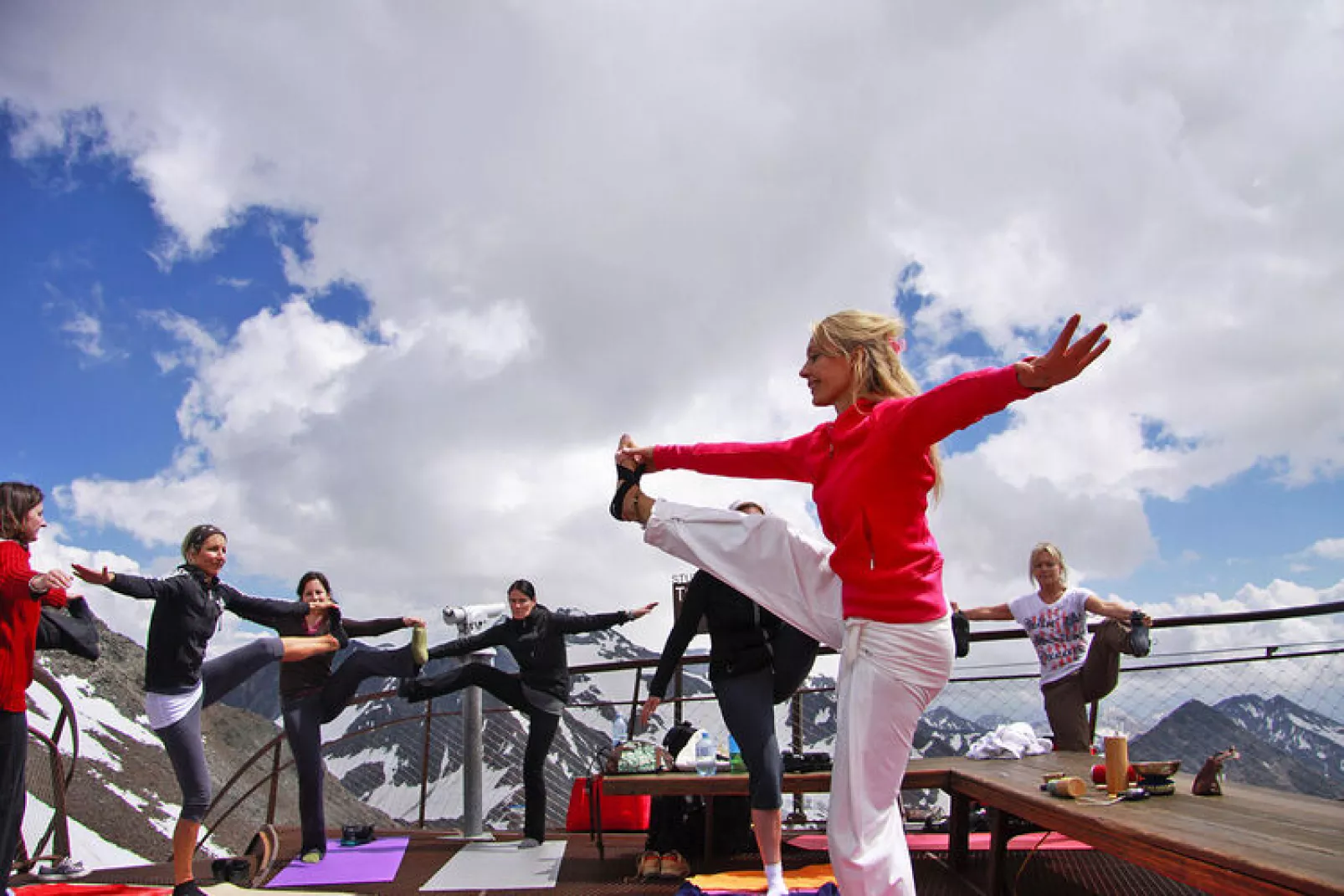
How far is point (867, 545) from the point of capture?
2.12 metres

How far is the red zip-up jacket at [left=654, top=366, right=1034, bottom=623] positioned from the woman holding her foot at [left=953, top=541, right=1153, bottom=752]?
3113 millimetres

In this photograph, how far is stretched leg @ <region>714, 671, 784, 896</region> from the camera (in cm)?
376

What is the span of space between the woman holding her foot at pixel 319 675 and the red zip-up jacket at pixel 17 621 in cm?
154

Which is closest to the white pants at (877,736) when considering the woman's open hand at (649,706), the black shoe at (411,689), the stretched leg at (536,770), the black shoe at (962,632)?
the black shoe at (962,632)

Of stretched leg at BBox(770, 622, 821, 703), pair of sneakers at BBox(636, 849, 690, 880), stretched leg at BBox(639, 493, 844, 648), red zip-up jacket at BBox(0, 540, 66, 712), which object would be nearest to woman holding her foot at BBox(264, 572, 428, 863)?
red zip-up jacket at BBox(0, 540, 66, 712)

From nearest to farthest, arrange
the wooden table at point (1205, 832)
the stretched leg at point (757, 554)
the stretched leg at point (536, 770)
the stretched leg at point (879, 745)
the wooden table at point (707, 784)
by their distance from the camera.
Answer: the wooden table at point (1205, 832)
the stretched leg at point (879, 745)
the stretched leg at point (757, 554)
the wooden table at point (707, 784)
the stretched leg at point (536, 770)

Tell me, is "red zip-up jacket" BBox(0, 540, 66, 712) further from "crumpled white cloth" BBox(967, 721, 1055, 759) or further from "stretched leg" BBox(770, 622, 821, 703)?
"crumpled white cloth" BBox(967, 721, 1055, 759)

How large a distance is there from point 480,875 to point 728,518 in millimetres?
3191

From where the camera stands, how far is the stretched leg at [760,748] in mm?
3762

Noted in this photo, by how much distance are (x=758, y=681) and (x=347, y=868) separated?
280 centimetres

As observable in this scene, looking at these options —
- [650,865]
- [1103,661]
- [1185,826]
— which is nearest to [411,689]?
[650,865]

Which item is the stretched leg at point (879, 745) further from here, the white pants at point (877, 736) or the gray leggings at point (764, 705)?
the gray leggings at point (764, 705)

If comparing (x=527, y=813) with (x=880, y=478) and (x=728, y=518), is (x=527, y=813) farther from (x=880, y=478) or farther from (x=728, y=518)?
(x=880, y=478)

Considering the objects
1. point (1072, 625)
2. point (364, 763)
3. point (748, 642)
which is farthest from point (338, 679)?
point (364, 763)
